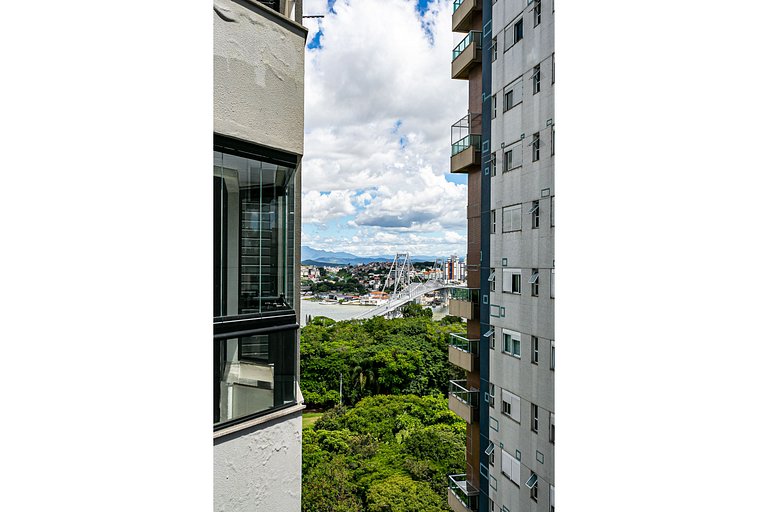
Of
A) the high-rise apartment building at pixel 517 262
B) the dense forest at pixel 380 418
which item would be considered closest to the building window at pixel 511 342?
the high-rise apartment building at pixel 517 262

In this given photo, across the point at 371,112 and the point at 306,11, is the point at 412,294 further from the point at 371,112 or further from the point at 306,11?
the point at 306,11

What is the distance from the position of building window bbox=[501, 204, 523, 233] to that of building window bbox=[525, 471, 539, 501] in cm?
85

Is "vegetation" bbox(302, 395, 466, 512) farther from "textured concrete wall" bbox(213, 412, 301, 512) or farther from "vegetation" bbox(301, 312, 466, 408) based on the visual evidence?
"textured concrete wall" bbox(213, 412, 301, 512)

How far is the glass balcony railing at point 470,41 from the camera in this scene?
2.75 meters

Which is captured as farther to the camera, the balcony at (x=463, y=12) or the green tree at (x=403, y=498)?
the green tree at (x=403, y=498)

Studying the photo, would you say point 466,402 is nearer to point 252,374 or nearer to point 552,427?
point 552,427

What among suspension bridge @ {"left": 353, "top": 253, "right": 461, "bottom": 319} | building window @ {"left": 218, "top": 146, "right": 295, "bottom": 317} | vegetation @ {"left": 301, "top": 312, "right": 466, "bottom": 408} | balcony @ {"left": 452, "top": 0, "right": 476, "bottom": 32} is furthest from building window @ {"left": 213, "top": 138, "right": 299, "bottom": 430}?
vegetation @ {"left": 301, "top": 312, "right": 466, "bottom": 408}

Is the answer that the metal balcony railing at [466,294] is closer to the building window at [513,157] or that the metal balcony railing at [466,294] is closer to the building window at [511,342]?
the building window at [511,342]

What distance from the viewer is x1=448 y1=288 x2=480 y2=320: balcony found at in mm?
2619

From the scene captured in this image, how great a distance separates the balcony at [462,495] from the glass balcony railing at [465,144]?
1.73 m
